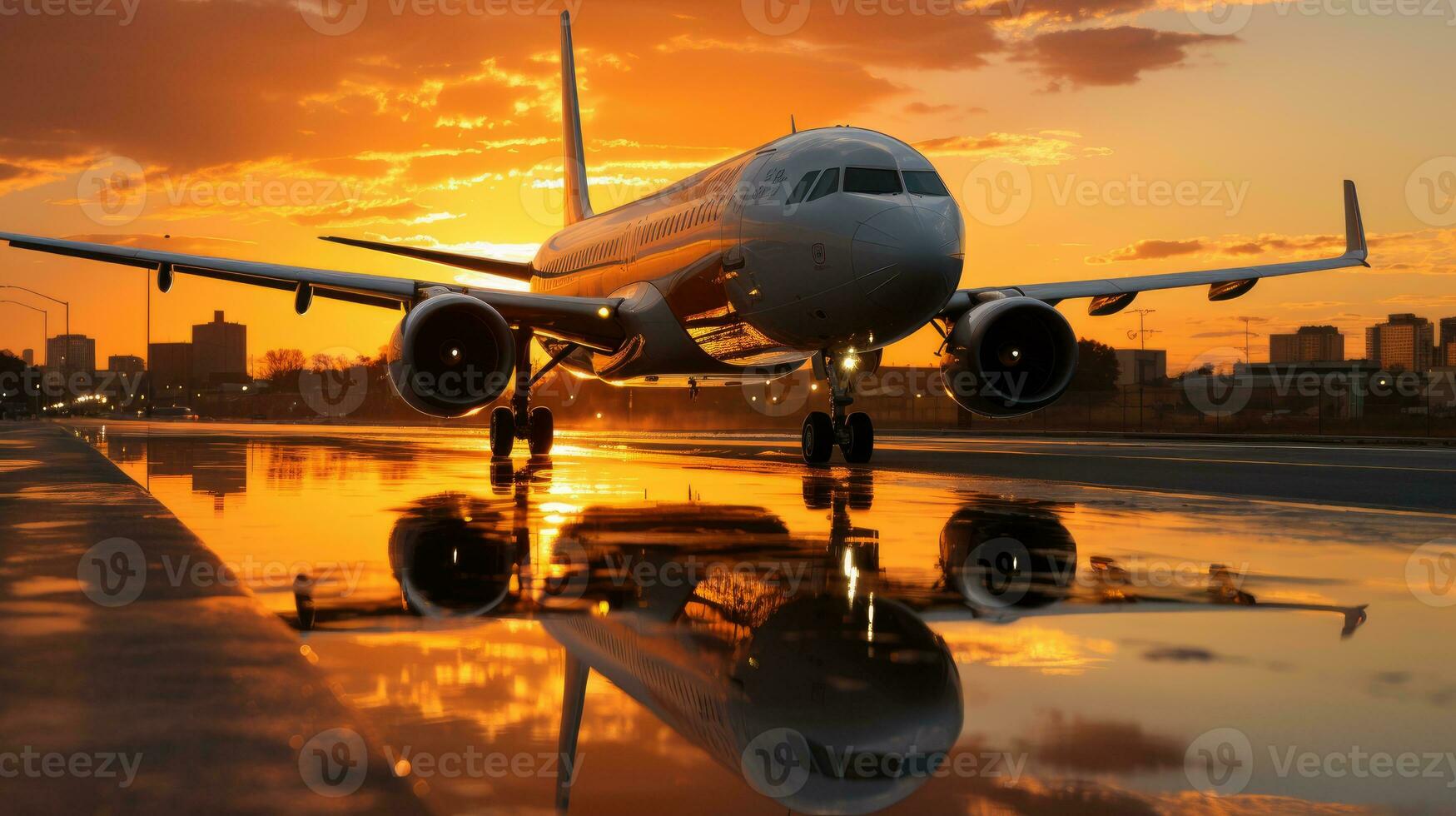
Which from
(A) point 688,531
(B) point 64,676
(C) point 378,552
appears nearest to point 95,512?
(C) point 378,552

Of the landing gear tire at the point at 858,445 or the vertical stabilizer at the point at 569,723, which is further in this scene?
the landing gear tire at the point at 858,445

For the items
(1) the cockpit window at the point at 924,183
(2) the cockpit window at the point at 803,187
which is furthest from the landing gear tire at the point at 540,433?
(1) the cockpit window at the point at 924,183

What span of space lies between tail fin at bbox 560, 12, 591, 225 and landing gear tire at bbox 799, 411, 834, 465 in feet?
47.2

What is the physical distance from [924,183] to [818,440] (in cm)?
468

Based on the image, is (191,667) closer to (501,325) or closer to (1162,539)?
(1162,539)

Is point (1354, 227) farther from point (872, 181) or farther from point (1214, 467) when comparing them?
point (872, 181)

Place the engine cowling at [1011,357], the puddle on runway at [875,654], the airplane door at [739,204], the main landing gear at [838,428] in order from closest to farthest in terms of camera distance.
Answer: the puddle on runway at [875,654], the airplane door at [739,204], the main landing gear at [838,428], the engine cowling at [1011,357]

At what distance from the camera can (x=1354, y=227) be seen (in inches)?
794

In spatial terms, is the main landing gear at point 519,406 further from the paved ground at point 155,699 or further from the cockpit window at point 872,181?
the paved ground at point 155,699

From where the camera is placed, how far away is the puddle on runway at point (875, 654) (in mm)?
3383

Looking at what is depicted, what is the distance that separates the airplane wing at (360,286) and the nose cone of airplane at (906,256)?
659 cm

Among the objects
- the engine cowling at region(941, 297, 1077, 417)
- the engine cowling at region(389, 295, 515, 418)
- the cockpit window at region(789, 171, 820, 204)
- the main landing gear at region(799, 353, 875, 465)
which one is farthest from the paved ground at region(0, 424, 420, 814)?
the engine cowling at region(941, 297, 1077, 417)

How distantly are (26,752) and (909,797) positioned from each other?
240cm

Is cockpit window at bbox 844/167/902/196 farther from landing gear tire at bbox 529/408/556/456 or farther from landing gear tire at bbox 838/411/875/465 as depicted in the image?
landing gear tire at bbox 529/408/556/456
